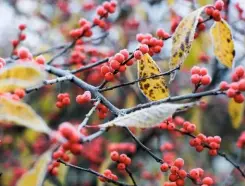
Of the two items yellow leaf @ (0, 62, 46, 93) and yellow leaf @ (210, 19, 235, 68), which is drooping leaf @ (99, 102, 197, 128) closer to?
yellow leaf @ (0, 62, 46, 93)

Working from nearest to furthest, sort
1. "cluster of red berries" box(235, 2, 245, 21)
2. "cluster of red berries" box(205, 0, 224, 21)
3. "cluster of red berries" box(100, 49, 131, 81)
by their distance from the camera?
1. "cluster of red berries" box(100, 49, 131, 81)
2. "cluster of red berries" box(205, 0, 224, 21)
3. "cluster of red berries" box(235, 2, 245, 21)

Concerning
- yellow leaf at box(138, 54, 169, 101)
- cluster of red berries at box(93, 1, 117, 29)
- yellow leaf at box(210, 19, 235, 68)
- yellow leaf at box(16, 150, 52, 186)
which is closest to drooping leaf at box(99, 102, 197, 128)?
yellow leaf at box(16, 150, 52, 186)

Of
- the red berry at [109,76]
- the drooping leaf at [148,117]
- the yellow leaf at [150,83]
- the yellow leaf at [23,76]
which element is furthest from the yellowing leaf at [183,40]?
the yellow leaf at [23,76]

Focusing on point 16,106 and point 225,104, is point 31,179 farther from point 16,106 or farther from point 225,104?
point 225,104

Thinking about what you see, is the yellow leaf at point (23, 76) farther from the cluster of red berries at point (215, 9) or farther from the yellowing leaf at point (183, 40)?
the cluster of red berries at point (215, 9)

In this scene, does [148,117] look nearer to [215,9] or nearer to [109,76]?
[109,76]
